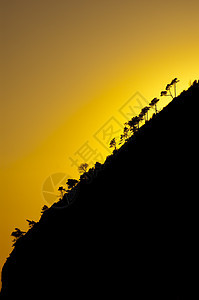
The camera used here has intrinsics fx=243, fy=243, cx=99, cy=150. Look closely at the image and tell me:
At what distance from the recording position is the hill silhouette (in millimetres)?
25625

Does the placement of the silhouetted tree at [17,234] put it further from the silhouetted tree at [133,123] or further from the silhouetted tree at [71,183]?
the silhouetted tree at [133,123]

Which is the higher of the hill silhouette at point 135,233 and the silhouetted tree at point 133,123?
the silhouetted tree at point 133,123

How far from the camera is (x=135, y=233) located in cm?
3300

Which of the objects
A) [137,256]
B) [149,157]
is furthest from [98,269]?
[149,157]

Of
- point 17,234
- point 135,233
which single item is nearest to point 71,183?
point 17,234

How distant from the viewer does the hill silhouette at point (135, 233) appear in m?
25.6

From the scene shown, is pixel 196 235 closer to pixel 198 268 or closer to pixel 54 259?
pixel 198 268

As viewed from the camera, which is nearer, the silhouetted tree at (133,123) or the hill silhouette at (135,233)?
the hill silhouette at (135,233)

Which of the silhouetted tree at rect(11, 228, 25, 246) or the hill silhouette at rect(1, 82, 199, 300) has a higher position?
the silhouetted tree at rect(11, 228, 25, 246)

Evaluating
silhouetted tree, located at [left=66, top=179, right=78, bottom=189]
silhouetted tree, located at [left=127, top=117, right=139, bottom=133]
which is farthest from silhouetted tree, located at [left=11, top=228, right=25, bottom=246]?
silhouetted tree, located at [left=127, top=117, right=139, bottom=133]

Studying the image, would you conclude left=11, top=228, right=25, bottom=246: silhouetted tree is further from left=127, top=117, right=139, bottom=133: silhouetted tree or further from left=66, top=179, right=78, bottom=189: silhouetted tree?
left=127, top=117, right=139, bottom=133: silhouetted tree

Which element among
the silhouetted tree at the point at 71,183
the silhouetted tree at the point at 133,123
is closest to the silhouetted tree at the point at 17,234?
the silhouetted tree at the point at 71,183

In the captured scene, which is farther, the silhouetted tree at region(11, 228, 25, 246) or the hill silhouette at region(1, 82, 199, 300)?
the silhouetted tree at region(11, 228, 25, 246)

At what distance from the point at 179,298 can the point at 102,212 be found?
2610 centimetres
